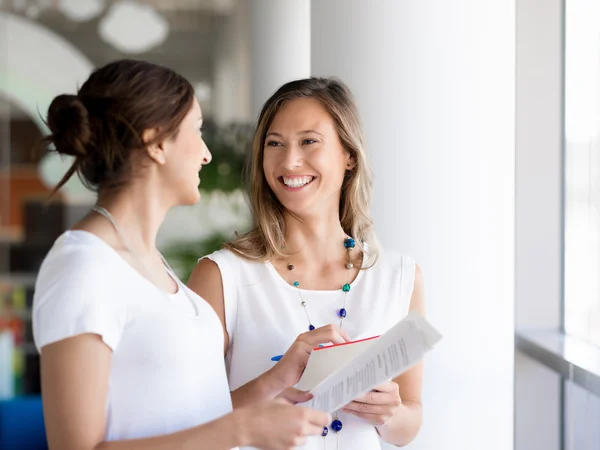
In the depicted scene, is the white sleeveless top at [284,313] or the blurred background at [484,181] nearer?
the white sleeveless top at [284,313]

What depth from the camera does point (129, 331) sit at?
3.85 ft

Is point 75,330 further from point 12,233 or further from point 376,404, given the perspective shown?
point 12,233

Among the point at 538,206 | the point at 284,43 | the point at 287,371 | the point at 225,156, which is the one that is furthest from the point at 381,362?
the point at 225,156

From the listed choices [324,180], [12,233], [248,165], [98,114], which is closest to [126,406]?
[98,114]

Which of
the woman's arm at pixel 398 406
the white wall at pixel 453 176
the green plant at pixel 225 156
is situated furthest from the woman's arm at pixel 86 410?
the green plant at pixel 225 156

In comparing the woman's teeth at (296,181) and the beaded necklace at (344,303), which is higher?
the woman's teeth at (296,181)

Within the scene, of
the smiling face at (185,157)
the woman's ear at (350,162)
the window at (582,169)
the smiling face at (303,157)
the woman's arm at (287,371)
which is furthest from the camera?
the window at (582,169)

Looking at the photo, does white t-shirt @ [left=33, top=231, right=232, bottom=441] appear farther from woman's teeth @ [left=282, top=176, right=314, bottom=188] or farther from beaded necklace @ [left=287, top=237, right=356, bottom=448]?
woman's teeth @ [left=282, top=176, right=314, bottom=188]

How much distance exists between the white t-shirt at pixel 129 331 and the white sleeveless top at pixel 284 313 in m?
0.54

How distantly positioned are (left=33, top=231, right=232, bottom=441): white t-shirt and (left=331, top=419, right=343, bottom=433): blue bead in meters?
0.55

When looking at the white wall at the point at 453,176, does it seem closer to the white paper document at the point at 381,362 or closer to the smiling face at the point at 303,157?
the smiling face at the point at 303,157

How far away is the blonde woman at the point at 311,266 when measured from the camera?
6.07 feet

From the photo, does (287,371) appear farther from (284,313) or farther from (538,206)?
(538,206)

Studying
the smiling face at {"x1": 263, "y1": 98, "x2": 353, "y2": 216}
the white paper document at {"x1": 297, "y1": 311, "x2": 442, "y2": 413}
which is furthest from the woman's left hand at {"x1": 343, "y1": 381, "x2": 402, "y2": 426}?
the smiling face at {"x1": 263, "y1": 98, "x2": 353, "y2": 216}
